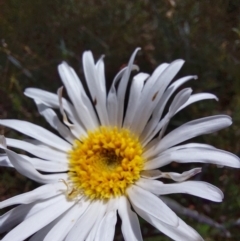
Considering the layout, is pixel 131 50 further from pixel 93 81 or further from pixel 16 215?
pixel 16 215

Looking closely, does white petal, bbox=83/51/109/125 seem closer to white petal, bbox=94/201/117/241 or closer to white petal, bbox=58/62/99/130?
white petal, bbox=58/62/99/130

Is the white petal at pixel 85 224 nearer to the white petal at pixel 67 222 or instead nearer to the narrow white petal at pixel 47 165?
the white petal at pixel 67 222

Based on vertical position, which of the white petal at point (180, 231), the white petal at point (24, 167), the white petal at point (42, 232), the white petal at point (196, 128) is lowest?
the white petal at point (180, 231)

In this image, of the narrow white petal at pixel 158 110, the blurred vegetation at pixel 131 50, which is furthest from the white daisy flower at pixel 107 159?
the blurred vegetation at pixel 131 50

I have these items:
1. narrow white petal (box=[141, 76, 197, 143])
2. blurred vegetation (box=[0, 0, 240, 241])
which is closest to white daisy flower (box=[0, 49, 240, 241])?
narrow white petal (box=[141, 76, 197, 143])

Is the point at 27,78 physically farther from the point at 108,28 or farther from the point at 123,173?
the point at 123,173

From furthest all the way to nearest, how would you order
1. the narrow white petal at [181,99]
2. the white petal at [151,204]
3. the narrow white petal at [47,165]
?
1. the narrow white petal at [47,165]
2. the narrow white petal at [181,99]
3. the white petal at [151,204]

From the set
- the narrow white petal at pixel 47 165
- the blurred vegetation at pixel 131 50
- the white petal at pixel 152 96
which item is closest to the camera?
the white petal at pixel 152 96

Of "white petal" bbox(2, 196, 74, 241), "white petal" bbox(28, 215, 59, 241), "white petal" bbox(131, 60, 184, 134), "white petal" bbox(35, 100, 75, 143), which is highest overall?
"white petal" bbox(35, 100, 75, 143)

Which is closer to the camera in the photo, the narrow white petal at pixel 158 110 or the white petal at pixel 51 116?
the narrow white petal at pixel 158 110
